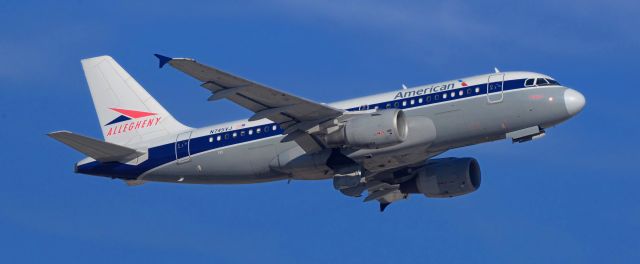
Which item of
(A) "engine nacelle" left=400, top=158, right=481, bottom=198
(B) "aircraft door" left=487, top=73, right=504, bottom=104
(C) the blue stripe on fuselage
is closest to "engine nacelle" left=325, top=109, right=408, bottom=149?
(C) the blue stripe on fuselage

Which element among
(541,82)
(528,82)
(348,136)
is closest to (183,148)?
(348,136)

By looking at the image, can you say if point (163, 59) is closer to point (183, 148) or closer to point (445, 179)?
point (183, 148)

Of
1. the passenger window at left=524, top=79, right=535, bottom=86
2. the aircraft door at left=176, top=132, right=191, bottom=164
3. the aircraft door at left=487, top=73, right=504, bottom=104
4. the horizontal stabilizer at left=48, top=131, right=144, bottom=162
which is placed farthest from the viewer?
the aircraft door at left=176, top=132, right=191, bottom=164

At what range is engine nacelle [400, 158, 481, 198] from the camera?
66.8m

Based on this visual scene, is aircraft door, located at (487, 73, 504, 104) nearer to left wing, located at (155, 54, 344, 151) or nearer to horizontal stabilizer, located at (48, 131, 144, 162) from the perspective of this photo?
left wing, located at (155, 54, 344, 151)

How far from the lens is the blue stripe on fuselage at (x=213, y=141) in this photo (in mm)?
60031

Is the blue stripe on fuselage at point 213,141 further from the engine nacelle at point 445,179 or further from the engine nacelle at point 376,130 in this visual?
the engine nacelle at point 445,179

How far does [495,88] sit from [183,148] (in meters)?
16.2

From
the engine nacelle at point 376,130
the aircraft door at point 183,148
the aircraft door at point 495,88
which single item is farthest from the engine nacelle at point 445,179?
the aircraft door at point 183,148

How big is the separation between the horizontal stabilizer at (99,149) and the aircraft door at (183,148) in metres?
2.13

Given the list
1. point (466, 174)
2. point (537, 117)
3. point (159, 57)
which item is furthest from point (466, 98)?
point (159, 57)

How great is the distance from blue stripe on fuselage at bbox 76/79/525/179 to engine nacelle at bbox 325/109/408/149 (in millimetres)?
1801

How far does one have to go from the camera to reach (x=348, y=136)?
5931 cm

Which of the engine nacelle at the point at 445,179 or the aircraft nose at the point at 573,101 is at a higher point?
the aircraft nose at the point at 573,101
